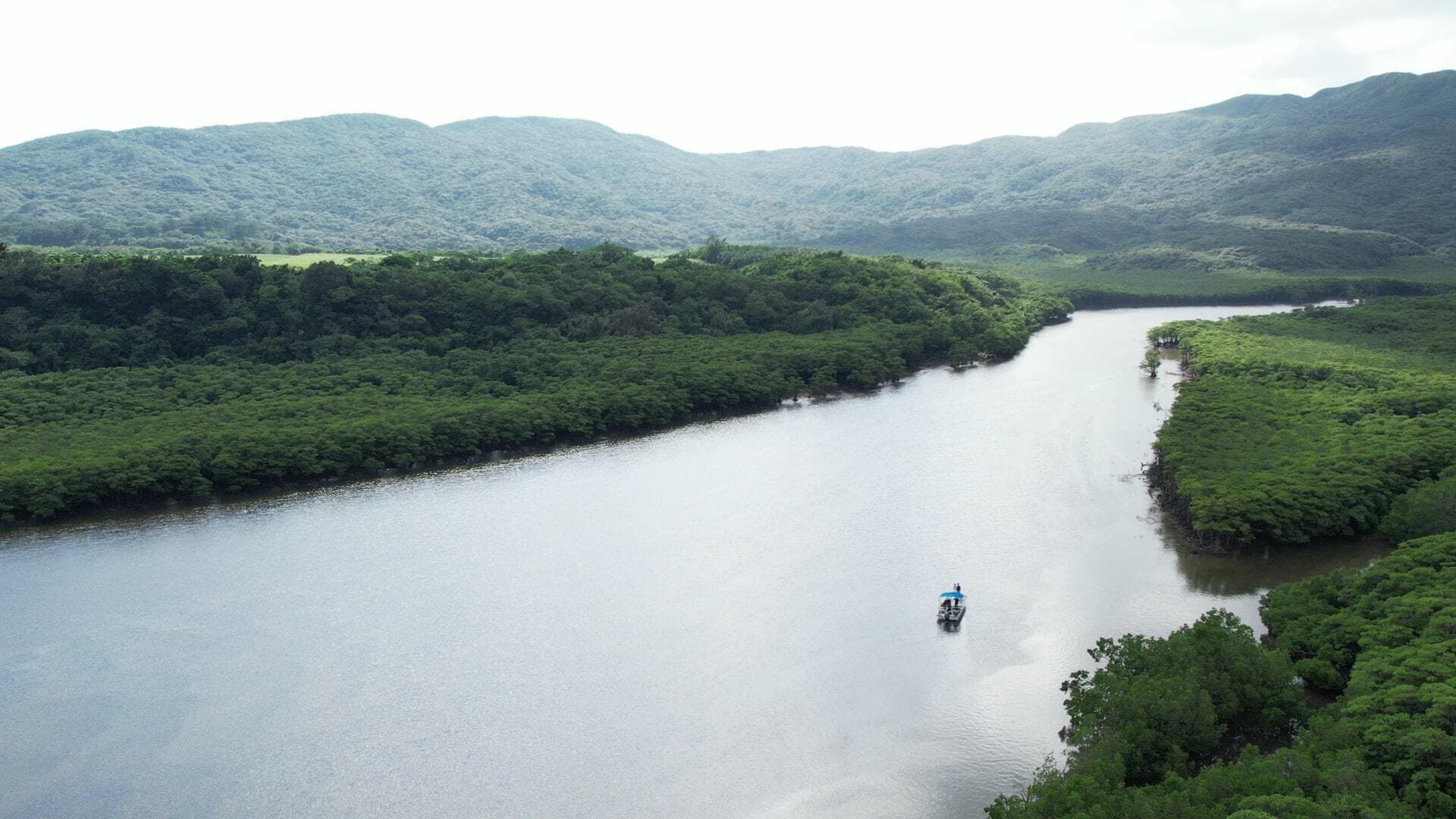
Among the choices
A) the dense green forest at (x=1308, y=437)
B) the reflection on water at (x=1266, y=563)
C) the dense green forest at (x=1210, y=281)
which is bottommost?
the reflection on water at (x=1266, y=563)

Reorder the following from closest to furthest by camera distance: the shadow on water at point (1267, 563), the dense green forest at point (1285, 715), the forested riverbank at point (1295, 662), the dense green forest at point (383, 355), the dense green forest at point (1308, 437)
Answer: the dense green forest at point (1285, 715), the forested riverbank at point (1295, 662), the shadow on water at point (1267, 563), the dense green forest at point (1308, 437), the dense green forest at point (383, 355)

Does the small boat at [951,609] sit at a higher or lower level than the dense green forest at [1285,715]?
lower

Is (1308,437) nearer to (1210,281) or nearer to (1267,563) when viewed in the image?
(1267,563)

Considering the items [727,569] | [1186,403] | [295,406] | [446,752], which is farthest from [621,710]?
[1186,403]

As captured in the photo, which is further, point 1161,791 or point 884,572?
point 884,572

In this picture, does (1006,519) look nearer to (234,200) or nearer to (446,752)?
(446,752)

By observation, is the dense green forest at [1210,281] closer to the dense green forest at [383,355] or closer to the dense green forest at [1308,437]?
the dense green forest at [383,355]

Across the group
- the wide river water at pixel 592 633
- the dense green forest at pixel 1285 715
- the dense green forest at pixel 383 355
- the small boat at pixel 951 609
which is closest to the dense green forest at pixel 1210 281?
the dense green forest at pixel 383 355
